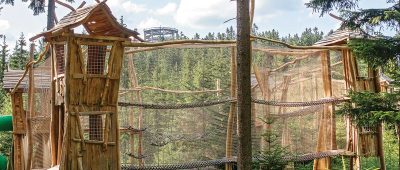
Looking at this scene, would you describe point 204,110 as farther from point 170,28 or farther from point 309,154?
point 170,28

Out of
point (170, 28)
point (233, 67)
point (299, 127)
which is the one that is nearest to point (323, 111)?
point (299, 127)

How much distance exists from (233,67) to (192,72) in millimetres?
800

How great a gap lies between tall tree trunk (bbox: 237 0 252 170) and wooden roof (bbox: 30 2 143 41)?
1.86 m

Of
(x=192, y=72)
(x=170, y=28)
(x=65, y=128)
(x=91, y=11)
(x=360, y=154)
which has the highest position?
(x=170, y=28)

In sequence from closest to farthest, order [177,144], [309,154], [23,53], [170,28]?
[177,144], [309,154], [23,53], [170,28]

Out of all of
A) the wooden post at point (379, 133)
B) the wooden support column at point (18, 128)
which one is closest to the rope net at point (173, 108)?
the wooden post at point (379, 133)

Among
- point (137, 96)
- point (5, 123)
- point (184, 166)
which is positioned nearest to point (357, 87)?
point (184, 166)

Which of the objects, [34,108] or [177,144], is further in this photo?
[34,108]

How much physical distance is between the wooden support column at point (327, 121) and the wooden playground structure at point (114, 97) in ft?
0.05

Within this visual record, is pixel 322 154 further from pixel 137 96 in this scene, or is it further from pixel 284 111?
pixel 137 96

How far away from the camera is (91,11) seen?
6758 millimetres

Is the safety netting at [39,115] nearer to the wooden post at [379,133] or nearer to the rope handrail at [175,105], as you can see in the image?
the rope handrail at [175,105]

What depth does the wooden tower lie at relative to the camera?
6.55 m

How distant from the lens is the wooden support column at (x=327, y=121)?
27.4ft
